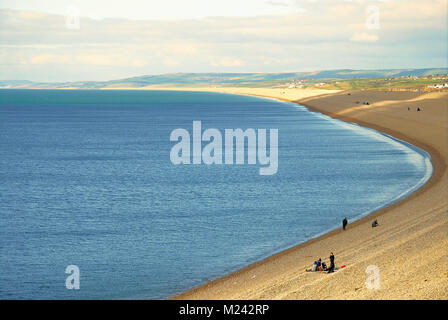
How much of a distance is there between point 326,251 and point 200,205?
13.7 metres

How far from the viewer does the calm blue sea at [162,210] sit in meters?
26.9

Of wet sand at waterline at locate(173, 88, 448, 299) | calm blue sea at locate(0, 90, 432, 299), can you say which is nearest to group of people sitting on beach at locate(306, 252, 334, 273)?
wet sand at waterline at locate(173, 88, 448, 299)

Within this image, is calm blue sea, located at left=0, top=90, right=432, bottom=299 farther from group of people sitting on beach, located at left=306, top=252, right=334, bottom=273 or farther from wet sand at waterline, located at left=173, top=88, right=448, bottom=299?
group of people sitting on beach, located at left=306, top=252, right=334, bottom=273

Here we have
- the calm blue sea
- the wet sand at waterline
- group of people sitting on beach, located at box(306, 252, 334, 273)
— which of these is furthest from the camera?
the calm blue sea

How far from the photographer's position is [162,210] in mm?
39281

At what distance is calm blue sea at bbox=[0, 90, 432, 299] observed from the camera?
26.9 meters

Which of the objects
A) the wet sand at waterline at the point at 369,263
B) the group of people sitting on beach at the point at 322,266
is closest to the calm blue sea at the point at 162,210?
the wet sand at waterline at the point at 369,263

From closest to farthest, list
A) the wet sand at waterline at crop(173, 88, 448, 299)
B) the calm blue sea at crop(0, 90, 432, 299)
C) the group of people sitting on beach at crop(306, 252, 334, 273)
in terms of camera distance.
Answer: the wet sand at waterline at crop(173, 88, 448, 299), the group of people sitting on beach at crop(306, 252, 334, 273), the calm blue sea at crop(0, 90, 432, 299)

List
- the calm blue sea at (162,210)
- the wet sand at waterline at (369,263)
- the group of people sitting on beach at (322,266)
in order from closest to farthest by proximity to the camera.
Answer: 1. the wet sand at waterline at (369,263)
2. the group of people sitting on beach at (322,266)
3. the calm blue sea at (162,210)

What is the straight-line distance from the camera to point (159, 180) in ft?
170

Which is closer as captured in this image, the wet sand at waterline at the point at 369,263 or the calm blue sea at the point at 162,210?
the wet sand at waterline at the point at 369,263

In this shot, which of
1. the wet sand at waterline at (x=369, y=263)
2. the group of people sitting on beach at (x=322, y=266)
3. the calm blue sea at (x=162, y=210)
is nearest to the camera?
the wet sand at waterline at (x=369, y=263)

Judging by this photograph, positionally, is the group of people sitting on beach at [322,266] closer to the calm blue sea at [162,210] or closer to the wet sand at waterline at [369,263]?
the wet sand at waterline at [369,263]
